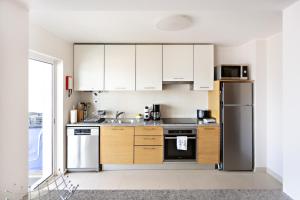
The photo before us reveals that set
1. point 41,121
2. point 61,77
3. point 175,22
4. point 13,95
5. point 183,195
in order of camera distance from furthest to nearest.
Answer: point 61,77 → point 41,121 → point 175,22 → point 13,95 → point 183,195

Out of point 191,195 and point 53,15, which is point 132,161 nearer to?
point 53,15

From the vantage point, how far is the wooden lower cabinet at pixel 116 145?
421 cm

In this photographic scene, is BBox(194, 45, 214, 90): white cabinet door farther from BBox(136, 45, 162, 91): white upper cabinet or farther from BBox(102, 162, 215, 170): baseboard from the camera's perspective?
BBox(102, 162, 215, 170): baseboard

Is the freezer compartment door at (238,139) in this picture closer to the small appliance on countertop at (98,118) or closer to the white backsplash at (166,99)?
the white backsplash at (166,99)

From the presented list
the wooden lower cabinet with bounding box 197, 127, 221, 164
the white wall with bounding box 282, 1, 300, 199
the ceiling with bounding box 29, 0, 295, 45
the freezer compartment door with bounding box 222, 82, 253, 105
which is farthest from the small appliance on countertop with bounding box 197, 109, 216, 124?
the white wall with bounding box 282, 1, 300, 199

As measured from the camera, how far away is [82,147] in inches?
164

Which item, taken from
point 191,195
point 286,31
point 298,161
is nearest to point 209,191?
point 191,195

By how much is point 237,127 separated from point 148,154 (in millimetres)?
1656

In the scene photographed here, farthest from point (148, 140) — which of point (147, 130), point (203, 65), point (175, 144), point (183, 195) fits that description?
point (183, 195)

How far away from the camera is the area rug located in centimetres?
114

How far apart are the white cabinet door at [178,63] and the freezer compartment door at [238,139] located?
1041 mm

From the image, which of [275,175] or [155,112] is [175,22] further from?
[275,175]

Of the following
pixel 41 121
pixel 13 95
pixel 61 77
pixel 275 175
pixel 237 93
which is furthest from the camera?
pixel 237 93

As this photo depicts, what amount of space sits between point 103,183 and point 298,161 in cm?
274
